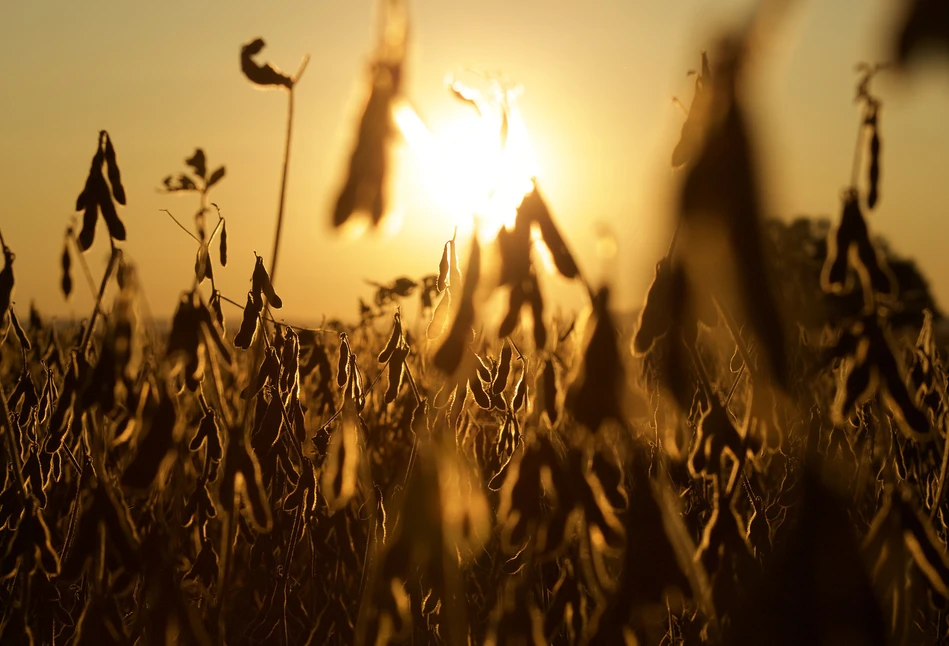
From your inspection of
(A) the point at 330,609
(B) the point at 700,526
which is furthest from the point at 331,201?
(B) the point at 700,526

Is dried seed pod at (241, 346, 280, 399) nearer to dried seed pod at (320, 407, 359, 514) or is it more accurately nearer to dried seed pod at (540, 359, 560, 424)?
dried seed pod at (320, 407, 359, 514)

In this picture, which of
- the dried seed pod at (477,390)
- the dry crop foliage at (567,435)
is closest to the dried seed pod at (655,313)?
the dry crop foliage at (567,435)

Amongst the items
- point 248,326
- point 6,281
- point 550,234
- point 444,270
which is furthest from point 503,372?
point 6,281

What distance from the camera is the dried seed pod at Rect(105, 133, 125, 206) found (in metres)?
1.41

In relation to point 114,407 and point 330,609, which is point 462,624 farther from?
point 330,609

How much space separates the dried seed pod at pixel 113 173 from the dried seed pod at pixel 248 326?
29 centimetres

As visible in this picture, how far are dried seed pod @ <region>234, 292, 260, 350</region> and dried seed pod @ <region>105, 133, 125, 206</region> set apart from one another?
0.29 m

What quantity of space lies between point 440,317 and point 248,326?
2.10ft

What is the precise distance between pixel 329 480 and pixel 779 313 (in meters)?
1.03

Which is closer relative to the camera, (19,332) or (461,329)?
(461,329)

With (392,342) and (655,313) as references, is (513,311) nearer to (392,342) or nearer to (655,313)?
(655,313)

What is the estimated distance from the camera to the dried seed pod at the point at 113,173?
1405 millimetres

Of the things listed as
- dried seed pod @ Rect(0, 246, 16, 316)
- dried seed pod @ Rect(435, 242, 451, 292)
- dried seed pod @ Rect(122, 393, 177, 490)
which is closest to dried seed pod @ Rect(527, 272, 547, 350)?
dried seed pod @ Rect(435, 242, 451, 292)

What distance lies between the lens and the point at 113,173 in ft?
4.66
